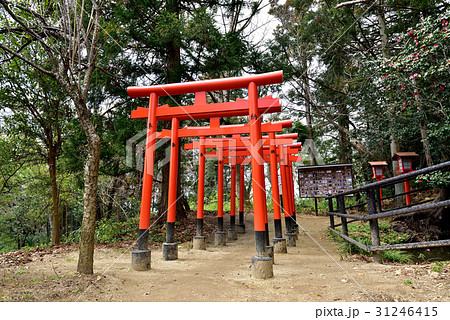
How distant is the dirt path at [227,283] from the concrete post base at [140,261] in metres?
0.12

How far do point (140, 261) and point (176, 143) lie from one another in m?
2.63

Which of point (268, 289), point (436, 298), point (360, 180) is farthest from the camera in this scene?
point (360, 180)

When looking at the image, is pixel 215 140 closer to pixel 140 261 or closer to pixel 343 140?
pixel 140 261

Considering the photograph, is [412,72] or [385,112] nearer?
[412,72]

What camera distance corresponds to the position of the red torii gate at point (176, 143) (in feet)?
13.4

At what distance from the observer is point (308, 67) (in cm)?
1396

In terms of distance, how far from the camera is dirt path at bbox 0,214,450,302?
2619 mm

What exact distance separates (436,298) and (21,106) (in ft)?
32.3

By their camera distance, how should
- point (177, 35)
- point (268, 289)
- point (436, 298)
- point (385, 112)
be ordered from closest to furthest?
point (436, 298) < point (268, 289) < point (177, 35) < point (385, 112)

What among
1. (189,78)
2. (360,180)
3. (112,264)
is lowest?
(112,264)

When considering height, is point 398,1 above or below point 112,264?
above

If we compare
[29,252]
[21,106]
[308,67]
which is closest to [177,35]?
[21,106]

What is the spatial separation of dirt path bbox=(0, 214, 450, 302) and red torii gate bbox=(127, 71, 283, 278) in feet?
0.96

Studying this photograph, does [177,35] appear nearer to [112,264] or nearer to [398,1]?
[112,264]
